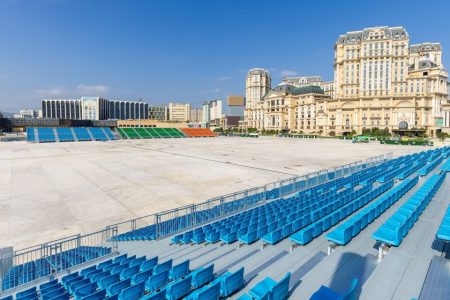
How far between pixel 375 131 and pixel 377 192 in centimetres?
10362

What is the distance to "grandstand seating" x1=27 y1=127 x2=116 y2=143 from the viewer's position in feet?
244

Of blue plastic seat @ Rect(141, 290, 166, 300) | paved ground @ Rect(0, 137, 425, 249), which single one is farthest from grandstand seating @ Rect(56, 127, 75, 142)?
blue plastic seat @ Rect(141, 290, 166, 300)

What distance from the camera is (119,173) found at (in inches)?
1129

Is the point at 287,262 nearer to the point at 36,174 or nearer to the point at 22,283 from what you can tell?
the point at 22,283

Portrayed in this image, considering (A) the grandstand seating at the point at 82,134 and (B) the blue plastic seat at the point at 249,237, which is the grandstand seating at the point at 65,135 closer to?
(A) the grandstand seating at the point at 82,134

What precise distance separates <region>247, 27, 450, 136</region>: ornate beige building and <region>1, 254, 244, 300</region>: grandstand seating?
373ft

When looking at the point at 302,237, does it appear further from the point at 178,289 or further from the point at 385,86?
the point at 385,86

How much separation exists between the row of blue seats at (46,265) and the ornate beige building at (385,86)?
11370 centimetres

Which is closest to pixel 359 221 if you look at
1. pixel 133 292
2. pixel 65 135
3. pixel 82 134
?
pixel 133 292

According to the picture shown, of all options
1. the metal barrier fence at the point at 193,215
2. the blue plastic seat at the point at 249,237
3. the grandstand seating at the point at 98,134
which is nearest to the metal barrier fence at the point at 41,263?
the metal barrier fence at the point at 193,215

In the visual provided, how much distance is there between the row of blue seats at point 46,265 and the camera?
8109 mm

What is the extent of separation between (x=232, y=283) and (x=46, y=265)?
6949mm

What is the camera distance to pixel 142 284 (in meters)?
5.95

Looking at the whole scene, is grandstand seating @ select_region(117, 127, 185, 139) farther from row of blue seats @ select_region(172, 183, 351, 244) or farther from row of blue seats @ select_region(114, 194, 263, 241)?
row of blue seats @ select_region(172, 183, 351, 244)
